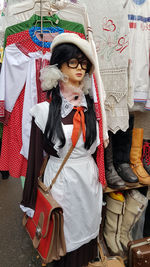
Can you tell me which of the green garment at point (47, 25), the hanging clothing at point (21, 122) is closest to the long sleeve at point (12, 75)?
the hanging clothing at point (21, 122)

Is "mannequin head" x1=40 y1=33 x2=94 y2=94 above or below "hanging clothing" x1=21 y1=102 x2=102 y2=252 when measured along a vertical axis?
above

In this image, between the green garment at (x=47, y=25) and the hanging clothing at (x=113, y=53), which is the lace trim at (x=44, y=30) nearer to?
the green garment at (x=47, y=25)

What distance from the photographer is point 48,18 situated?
1304 millimetres

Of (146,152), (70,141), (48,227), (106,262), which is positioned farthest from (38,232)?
(146,152)

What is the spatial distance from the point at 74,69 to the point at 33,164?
0.69 m

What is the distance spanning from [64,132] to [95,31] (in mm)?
855

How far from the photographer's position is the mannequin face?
114 centimetres

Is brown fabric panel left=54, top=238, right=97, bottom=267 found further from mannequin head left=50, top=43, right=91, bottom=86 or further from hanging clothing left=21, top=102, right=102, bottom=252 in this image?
mannequin head left=50, top=43, right=91, bottom=86

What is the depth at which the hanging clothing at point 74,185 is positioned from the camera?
118cm

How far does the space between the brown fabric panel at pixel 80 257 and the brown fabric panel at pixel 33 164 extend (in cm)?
47

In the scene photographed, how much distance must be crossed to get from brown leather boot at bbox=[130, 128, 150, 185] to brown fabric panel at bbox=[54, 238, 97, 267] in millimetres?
679

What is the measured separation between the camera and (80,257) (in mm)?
1368

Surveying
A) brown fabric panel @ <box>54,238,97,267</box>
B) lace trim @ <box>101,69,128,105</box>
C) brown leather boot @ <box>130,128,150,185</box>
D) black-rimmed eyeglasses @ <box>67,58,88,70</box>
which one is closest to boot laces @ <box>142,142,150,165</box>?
brown leather boot @ <box>130,128,150,185</box>

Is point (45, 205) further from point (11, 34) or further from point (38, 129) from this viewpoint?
point (11, 34)
